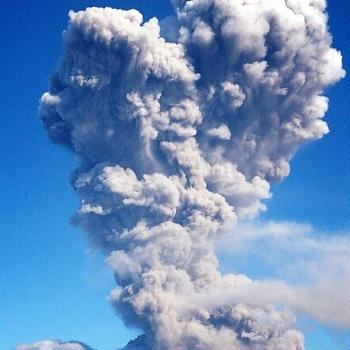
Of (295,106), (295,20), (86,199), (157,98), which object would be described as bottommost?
(86,199)

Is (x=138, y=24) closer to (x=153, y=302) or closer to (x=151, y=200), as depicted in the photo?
(x=151, y=200)

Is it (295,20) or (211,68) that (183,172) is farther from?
(295,20)

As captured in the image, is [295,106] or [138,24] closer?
[138,24]

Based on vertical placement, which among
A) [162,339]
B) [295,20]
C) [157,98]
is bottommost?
[162,339]

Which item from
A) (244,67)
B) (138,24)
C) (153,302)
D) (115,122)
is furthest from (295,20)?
(153,302)

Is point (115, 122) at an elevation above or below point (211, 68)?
below

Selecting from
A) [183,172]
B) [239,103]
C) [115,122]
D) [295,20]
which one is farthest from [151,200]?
[295,20]

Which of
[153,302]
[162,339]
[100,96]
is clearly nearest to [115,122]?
[100,96]

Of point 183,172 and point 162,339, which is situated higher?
point 183,172
